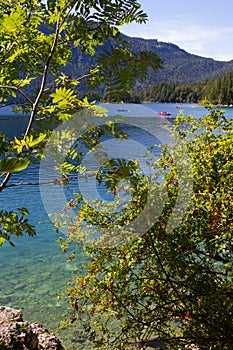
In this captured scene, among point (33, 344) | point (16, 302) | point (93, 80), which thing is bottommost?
point (16, 302)

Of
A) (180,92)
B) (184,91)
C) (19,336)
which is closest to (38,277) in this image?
(19,336)

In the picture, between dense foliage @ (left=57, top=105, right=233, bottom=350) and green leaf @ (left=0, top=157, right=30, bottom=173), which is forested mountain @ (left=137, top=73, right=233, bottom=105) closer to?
dense foliage @ (left=57, top=105, right=233, bottom=350)

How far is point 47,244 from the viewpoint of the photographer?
18594 mm

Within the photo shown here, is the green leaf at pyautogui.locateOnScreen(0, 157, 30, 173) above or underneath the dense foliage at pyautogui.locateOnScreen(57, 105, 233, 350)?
above

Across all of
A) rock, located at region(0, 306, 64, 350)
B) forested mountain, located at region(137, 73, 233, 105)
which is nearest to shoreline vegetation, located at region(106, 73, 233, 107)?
forested mountain, located at region(137, 73, 233, 105)

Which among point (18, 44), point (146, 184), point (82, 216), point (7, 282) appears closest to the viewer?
point (18, 44)

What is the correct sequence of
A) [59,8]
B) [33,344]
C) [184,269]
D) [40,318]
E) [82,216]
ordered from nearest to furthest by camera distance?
[59,8]
[184,269]
[82,216]
[33,344]
[40,318]

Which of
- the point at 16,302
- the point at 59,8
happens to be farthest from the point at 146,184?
the point at 16,302

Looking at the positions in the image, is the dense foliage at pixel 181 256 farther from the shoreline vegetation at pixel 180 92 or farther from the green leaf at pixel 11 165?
the shoreline vegetation at pixel 180 92

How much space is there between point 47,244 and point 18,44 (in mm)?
16447

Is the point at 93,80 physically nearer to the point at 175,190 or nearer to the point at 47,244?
the point at 175,190

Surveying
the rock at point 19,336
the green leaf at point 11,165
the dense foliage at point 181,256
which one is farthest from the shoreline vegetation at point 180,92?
the green leaf at point 11,165

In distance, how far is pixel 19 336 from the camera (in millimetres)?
7008

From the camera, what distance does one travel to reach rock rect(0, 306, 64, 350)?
679 cm
